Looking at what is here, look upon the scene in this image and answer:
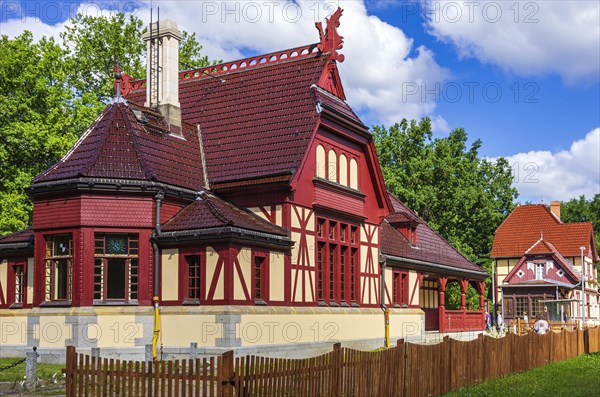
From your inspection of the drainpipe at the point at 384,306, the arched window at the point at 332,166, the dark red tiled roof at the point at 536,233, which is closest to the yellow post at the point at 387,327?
the drainpipe at the point at 384,306

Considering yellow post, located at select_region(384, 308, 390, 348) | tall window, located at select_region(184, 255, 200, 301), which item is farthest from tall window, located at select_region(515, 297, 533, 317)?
tall window, located at select_region(184, 255, 200, 301)

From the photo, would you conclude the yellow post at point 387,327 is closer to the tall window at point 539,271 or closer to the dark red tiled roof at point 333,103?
the dark red tiled roof at point 333,103

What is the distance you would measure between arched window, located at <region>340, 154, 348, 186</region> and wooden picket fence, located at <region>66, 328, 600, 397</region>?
11.0 meters

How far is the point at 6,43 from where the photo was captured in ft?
124

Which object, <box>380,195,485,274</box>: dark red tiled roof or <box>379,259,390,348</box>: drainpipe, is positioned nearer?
<box>379,259,390,348</box>: drainpipe

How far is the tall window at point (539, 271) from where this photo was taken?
65688 mm

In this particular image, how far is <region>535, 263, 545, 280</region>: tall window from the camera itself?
6569cm

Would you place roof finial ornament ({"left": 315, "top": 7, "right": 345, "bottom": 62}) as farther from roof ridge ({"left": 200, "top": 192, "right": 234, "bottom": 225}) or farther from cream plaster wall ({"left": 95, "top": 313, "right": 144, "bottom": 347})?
cream plaster wall ({"left": 95, "top": 313, "right": 144, "bottom": 347})

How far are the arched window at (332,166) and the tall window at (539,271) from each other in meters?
42.2

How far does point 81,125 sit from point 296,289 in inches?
688

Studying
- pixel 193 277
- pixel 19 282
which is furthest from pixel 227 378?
pixel 19 282

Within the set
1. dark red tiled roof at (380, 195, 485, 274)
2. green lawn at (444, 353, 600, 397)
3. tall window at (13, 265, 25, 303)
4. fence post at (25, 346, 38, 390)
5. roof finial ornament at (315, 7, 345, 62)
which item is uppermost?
roof finial ornament at (315, 7, 345, 62)

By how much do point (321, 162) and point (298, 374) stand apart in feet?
50.2

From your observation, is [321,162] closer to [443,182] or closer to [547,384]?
[547,384]
